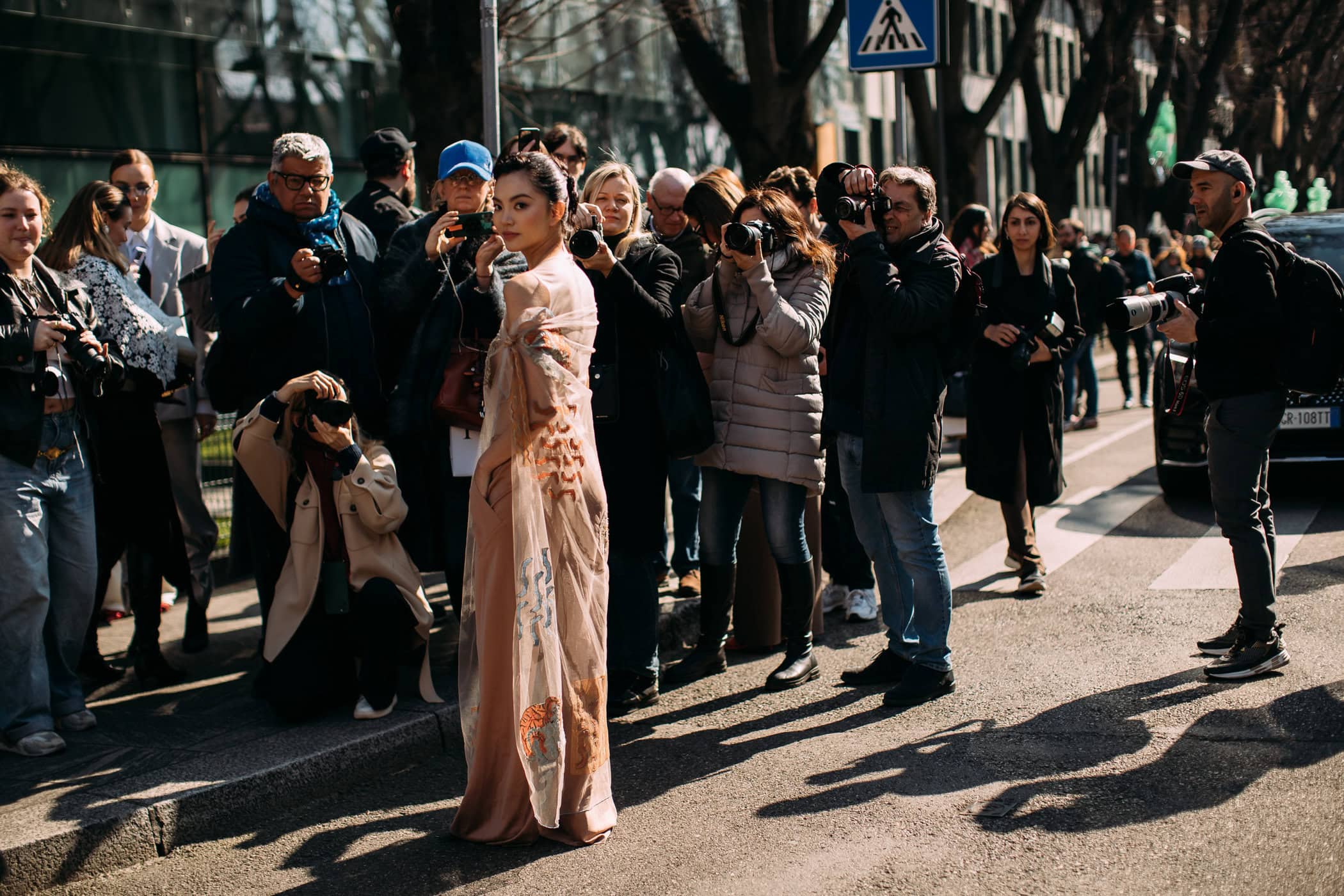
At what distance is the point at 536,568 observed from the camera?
4.23 metres

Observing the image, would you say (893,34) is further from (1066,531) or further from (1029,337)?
(1066,531)

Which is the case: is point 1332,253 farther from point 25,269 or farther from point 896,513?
point 25,269

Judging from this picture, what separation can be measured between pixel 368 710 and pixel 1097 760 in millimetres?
2543

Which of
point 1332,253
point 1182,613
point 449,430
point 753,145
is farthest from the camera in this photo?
point 753,145

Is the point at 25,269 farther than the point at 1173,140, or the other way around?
the point at 1173,140

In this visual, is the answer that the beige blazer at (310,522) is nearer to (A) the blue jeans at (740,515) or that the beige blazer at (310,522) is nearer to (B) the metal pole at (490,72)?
(A) the blue jeans at (740,515)

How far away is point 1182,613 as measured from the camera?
6.66 meters

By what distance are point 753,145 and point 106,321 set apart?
26.3 feet

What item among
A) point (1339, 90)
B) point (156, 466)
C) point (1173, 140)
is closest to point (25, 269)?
point (156, 466)

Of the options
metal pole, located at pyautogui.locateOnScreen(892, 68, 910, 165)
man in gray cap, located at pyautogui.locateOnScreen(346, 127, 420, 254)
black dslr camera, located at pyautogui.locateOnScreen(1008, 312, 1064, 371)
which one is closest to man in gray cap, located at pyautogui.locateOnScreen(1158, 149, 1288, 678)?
black dslr camera, located at pyautogui.locateOnScreen(1008, 312, 1064, 371)

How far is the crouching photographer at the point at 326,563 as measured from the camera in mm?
5320

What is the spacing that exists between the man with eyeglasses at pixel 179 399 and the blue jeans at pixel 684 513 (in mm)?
2226

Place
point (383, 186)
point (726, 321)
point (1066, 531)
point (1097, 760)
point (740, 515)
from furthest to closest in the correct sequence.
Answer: point (1066, 531)
point (383, 186)
point (740, 515)
point (726, 321)
point (1097, 760)

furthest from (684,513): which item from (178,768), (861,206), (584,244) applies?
(178,768)
